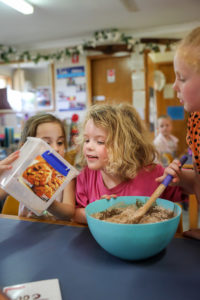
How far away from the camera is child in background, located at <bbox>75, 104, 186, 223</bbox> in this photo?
1.01 meters

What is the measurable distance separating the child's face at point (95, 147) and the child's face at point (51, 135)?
0.30m

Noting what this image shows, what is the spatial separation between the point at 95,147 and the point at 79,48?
3993 mm

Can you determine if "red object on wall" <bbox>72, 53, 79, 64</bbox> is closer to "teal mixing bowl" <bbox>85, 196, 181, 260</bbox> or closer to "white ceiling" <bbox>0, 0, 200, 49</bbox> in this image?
"white ceiling" <bbox>0, 0, 200, 49</bbox>

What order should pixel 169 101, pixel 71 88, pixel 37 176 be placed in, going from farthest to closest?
pixel 169 101, pixel 71 88, pixel 37 176

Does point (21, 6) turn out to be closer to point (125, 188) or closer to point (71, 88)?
point (71, 88)

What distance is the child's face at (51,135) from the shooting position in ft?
4.21

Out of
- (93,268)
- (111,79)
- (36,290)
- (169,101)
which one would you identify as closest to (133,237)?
(93,268)

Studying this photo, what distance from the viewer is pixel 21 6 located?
10.6 feet

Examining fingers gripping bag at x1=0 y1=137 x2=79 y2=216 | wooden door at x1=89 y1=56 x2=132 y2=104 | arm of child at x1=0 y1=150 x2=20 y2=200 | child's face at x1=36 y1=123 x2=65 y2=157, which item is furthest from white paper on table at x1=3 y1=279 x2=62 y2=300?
wooden door at x1=89 y1=56 x2=132 y2=104

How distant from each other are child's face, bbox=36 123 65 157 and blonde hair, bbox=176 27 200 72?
2.47 feet

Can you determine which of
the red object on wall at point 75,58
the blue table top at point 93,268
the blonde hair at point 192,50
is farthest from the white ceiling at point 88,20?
the blue table top at point 93,268

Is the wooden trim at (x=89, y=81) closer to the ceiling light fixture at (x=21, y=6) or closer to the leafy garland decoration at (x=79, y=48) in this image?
the leafy garland decoration at (x=79, y=48)

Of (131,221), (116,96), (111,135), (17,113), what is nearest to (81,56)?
(116,96)

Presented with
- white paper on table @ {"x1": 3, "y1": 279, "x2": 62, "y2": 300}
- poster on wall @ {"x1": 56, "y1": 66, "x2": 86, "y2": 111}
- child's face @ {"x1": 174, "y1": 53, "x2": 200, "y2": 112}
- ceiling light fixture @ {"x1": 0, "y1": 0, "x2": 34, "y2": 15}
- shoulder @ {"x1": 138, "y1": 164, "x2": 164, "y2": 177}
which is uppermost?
ceiling light fixture @ {"x1": 0, "y1": 0, "x2": 34, "y2": 15}
